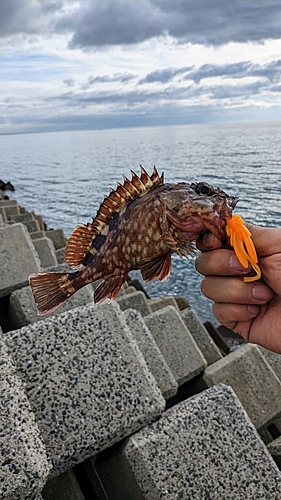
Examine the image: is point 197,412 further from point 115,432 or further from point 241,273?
point 241,273

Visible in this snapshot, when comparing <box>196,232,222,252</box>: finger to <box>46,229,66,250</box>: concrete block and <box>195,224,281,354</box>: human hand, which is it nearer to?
<box>195,224,281,354</box>: human hand

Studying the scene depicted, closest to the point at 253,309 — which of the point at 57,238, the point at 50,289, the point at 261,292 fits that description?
the point at 261,292

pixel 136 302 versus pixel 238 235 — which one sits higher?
pixel 238 235

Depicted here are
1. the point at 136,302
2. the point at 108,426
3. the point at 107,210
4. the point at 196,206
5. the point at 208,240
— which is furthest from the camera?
the point at 136,302

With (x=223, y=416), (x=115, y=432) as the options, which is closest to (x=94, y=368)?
(x=115, y=432)

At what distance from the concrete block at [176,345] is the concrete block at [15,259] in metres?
1.50

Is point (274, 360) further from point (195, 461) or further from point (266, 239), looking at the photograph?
point (266, 239)

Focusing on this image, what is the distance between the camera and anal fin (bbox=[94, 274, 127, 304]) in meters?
1.74

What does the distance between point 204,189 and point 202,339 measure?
4.87 metres

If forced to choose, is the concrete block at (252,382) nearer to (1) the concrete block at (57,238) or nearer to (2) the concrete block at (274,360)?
(2) the concrete block at (274,360)

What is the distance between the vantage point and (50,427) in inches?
120

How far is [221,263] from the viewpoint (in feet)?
6.95

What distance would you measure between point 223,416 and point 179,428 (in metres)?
0.41

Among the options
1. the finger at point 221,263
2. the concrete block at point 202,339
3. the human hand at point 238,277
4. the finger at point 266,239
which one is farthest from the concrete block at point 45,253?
the finger at point 266,239
